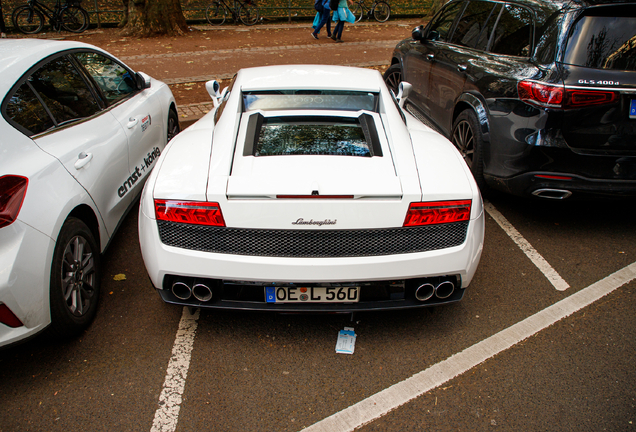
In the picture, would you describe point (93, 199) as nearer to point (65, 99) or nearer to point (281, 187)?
point (65, 99)

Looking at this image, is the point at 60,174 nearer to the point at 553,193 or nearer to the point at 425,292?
the point at 425,292

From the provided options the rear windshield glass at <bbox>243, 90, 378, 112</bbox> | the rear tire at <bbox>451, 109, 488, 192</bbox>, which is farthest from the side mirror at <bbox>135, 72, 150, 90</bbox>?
the rear tire at <bbox>451, 109, 488, 192</bbox>

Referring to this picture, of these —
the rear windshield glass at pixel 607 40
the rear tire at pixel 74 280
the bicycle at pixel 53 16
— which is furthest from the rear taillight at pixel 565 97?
the bicycle at pixel 53 16

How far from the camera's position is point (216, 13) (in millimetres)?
16562

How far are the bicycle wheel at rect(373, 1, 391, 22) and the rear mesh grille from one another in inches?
665

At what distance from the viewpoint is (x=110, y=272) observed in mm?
3562

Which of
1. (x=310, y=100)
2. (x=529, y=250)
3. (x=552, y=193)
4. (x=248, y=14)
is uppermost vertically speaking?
(x=310, y=100)

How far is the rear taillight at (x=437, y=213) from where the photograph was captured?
246 cm

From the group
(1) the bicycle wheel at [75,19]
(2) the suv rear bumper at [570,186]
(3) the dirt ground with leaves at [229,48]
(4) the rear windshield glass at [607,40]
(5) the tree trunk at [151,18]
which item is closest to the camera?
(4) the rear windshield glass at [607,40]

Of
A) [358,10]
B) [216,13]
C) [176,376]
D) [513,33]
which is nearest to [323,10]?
[358,10]

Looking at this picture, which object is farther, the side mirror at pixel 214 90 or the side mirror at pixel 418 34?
the side mirror at pixel 418 34

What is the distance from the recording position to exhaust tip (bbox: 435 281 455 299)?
2.61 m

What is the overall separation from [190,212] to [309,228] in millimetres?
614

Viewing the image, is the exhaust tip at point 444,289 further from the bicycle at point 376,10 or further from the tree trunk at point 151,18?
the bicycle at point 376,10
